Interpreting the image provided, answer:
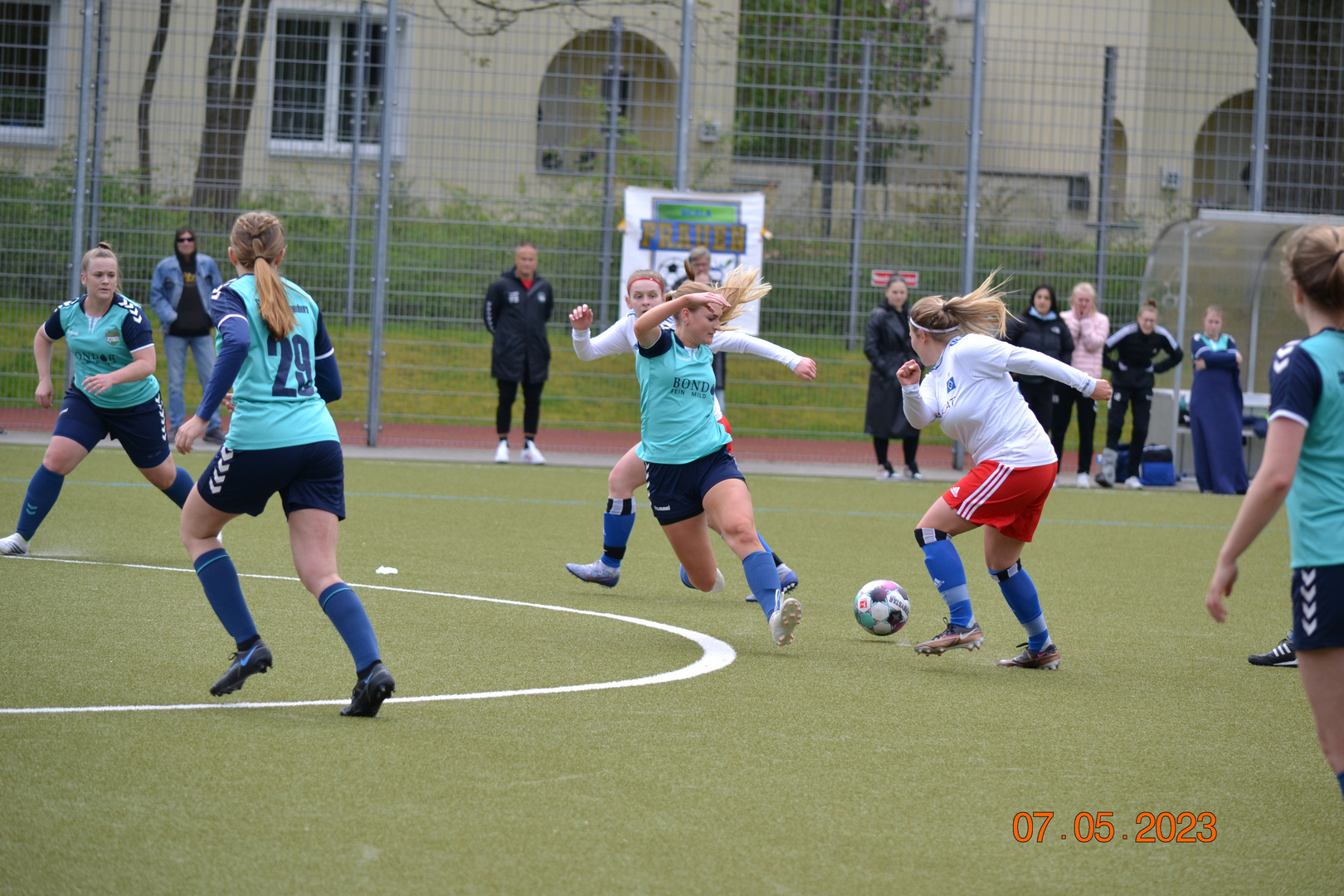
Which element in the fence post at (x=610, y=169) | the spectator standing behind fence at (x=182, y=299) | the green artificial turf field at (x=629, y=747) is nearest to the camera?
the green artificial turf field at (x=629, y=747)

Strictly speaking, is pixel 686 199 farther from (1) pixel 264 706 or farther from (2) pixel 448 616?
(1) pixel 264 706

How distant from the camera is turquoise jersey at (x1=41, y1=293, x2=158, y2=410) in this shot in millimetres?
8203

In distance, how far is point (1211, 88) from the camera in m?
16.8

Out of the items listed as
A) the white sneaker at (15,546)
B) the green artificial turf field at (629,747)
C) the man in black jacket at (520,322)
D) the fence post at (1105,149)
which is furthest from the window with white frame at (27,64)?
the fence post at (1105,149)

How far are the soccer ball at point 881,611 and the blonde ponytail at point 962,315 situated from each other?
132cm

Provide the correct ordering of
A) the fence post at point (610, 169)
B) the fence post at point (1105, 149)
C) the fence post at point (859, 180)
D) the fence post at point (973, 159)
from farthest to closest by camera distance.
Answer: the fence post at point (1105, 149), the fence post at point (973, 159), the fence post at point (859, 180), the fence post at point (610, 169)

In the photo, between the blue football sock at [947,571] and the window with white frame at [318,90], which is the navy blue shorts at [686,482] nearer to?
the blue football sock at [947,571]

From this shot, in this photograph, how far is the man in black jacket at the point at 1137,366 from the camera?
14906mm

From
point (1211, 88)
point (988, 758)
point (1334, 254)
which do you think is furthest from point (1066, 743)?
point (1211, 88)

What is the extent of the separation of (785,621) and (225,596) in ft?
7.63

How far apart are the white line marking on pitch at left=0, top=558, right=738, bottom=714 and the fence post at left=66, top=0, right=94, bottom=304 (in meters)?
8.78

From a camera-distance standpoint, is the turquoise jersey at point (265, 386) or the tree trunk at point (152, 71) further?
the tree trunk at point (152, 71)

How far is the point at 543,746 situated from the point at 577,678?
3.63ft

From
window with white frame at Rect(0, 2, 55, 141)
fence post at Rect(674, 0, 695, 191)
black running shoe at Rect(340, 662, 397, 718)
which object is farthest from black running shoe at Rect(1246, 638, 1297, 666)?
window with white frame at Rect(0, 2, 55, 141)
